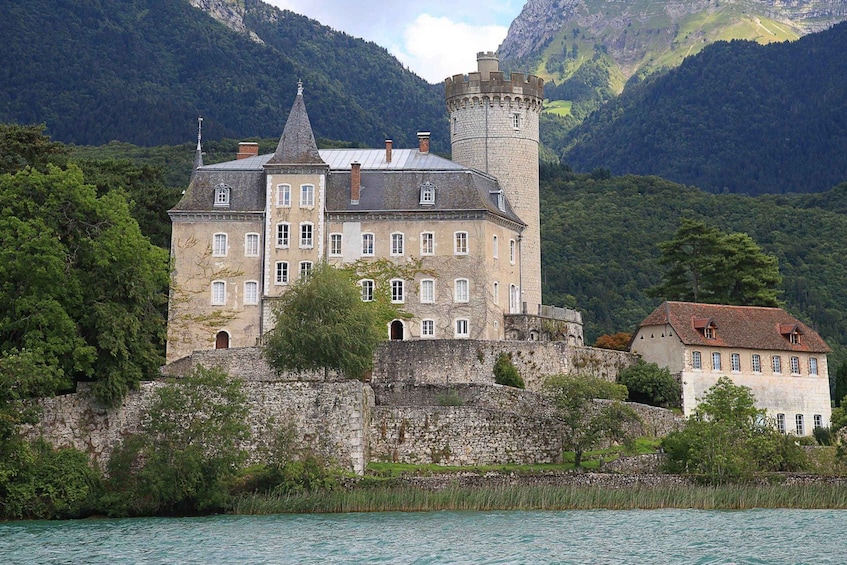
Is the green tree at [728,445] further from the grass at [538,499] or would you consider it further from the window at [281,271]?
the window at [281,271]

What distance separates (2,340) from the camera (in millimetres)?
44281

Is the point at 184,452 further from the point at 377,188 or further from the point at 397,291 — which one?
the point at 377,188

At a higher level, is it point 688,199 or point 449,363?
point 688,199

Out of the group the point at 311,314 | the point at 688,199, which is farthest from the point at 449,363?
the point at 688,199

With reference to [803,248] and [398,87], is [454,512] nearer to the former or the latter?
[803,248]

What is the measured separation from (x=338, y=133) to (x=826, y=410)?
351ft

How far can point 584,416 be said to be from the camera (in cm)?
4812

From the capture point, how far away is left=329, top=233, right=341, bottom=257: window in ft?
197

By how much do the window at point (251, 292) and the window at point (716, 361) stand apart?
19.7 meters

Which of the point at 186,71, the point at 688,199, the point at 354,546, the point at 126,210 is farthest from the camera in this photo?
the point at 186,71

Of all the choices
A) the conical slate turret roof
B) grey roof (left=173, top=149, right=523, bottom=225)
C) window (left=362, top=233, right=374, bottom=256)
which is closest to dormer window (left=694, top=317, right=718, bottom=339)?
grey roof (left=173, top=149, right=523, bottom=225)

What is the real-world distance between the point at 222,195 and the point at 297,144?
4.04 metres

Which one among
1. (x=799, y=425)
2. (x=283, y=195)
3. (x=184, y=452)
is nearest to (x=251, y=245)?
(x=283, y=195)

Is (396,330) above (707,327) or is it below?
above
